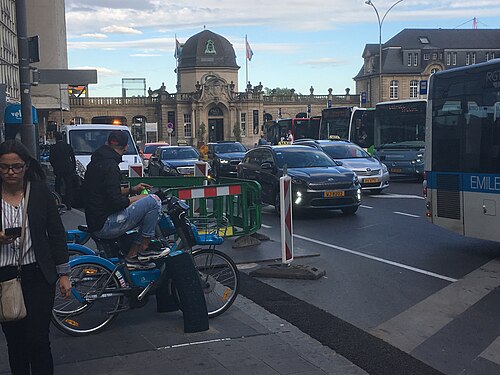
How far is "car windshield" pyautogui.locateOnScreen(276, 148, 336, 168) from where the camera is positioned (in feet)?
53.1

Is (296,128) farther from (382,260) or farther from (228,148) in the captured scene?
(382,260)

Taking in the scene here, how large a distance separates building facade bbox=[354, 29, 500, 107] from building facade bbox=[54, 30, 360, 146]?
9.37 m

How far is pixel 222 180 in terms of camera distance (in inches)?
518

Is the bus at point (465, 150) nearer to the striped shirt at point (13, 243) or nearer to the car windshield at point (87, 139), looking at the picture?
the striped shirt at point (13, 243)

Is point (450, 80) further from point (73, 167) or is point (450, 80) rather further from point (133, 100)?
point (133, 100)

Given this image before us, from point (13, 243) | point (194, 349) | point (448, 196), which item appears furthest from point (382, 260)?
point (13, 243)

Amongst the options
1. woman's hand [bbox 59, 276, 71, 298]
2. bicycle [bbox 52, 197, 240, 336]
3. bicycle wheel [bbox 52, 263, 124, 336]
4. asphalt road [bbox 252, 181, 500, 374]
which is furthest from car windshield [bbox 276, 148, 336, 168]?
woman's hand [bbox 59, 276, 71, 298]

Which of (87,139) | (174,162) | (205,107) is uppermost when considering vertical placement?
(205,107)

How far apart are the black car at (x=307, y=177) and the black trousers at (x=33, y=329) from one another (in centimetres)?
1074

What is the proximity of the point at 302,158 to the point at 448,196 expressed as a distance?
638 centimetres

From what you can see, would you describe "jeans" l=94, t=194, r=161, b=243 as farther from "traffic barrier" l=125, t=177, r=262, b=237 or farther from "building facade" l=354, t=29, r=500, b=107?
"building facade" l=354, t=29, r=500, b=107

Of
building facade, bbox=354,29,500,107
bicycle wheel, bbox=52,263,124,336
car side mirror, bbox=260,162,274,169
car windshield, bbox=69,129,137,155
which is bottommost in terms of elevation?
bicycle wheel, bbox=52,263,124,336

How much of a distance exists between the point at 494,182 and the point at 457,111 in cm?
143

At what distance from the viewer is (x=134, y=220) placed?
6.47 m
